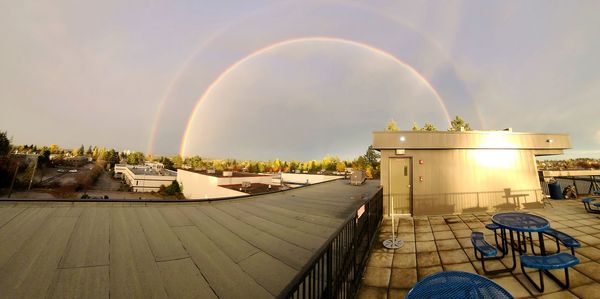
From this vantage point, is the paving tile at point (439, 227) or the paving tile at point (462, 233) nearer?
the paving tile at point (462, 233)

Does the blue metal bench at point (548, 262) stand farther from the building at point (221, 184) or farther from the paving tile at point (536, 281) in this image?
the building at point (221, 184)

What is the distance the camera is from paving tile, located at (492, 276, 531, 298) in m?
3.44

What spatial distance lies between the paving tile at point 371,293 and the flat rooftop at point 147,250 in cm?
112

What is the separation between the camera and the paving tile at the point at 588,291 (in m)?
3.35

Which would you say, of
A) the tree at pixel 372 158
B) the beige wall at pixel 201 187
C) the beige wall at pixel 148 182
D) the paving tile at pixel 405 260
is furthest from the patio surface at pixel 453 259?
the beige wall at pixel 148 182

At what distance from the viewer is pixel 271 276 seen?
11.5ft

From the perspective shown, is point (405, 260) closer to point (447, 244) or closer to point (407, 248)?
point (407, 248)

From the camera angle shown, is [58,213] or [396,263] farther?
[58,213]

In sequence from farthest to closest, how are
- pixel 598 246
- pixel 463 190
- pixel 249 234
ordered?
pixel 463 190 < pixel 249 234 < pixel 598 246

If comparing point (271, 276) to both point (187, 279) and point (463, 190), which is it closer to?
point (187, 279)

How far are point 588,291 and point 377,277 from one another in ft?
10.6

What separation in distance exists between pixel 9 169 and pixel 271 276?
222 feet

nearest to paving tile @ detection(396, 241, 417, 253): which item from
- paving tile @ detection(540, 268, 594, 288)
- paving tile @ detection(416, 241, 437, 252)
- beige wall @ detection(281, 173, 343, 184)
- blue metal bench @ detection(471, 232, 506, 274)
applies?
paving tile @ detection(416, 241, 437, 252)

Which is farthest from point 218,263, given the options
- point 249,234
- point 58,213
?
point 58,213
